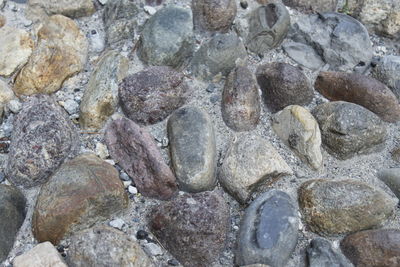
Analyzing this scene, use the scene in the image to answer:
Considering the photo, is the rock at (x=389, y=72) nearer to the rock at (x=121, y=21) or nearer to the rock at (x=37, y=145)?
the rock at (x=121, y=21)

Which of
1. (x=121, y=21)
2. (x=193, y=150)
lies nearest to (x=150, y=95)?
(x=193, y=150)

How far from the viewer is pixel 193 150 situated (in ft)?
6.00

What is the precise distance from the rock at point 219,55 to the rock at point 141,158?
1.30 ft

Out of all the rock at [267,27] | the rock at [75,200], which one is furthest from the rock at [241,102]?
the rock at [75,200]

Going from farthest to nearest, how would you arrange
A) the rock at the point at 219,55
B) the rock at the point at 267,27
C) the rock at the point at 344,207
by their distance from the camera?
1. the rock at the point at 267,27
2. the rock at the point at 219,55
3. the rock at the point at 344,207

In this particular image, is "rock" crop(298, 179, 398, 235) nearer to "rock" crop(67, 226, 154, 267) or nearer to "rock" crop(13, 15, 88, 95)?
"rock" crop(67, 226, 154, 267)

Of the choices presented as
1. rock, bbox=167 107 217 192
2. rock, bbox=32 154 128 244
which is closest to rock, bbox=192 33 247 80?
rock, bbox=167 107 217 192

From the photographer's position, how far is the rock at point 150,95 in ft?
6.50

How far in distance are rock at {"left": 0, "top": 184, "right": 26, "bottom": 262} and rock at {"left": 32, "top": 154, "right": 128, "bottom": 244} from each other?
0.06 meters

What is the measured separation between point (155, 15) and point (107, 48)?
0.26 m

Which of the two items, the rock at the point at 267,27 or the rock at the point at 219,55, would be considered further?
the rock at the point at 267,27

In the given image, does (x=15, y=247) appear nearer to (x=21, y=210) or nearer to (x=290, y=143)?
(x=21, y=210)

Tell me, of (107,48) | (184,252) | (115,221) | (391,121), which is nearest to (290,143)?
(391,121)

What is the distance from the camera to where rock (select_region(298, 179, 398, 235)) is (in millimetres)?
1757
